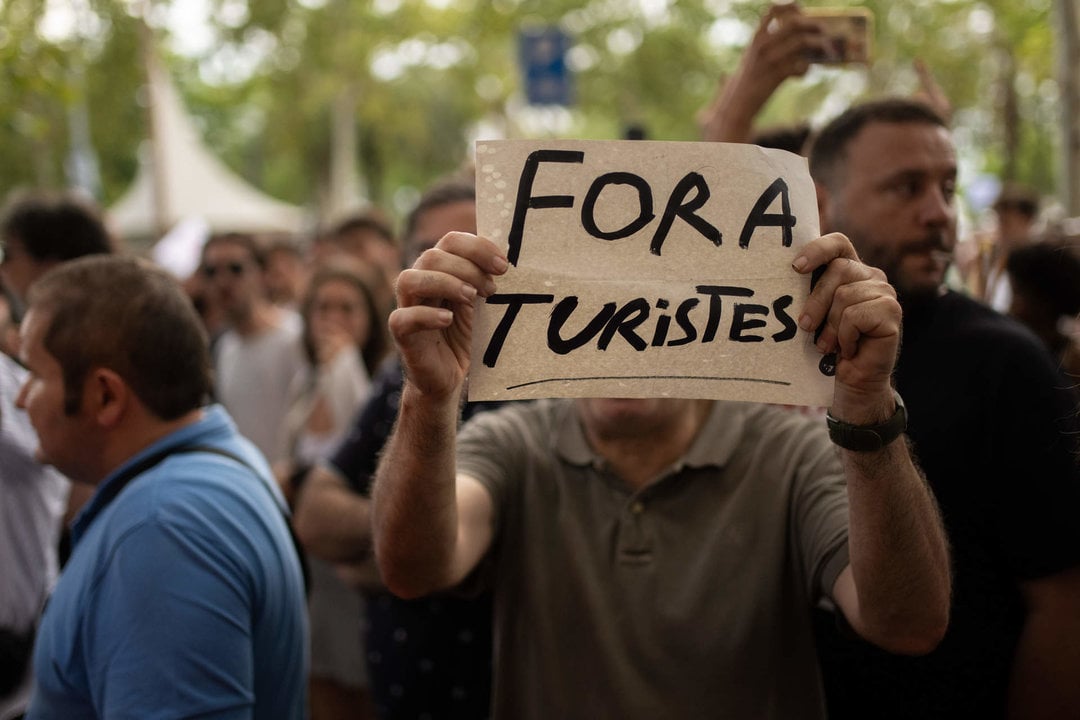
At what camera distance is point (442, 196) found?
11.9 ft

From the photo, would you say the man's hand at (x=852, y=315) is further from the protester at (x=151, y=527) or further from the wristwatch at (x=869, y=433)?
the protester at (x=151, y=527)

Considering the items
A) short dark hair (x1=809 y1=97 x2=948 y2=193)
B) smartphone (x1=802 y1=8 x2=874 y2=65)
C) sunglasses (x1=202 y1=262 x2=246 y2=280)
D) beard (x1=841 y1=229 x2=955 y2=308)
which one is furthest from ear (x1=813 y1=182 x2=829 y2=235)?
sunglasses (x1=202 y1=262 x2=246 y2=280)

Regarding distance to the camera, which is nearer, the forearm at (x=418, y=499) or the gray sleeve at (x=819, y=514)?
the forearm at (x=418, y=499)

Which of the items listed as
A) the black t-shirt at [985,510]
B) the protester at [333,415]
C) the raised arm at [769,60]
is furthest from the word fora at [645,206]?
the protester at [333,415]

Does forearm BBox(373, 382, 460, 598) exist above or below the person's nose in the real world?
below

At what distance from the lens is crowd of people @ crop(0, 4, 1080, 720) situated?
5.90ft

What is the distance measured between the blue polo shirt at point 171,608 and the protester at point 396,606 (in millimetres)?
766

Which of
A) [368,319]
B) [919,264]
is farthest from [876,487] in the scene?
[368,319]

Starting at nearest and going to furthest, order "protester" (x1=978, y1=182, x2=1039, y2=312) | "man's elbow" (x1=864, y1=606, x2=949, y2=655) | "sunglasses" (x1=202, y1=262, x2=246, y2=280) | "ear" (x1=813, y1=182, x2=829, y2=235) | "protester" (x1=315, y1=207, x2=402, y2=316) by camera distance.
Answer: "man's elbow" (x1=864, y1=606, x2=949, y2=655), "ear" (x1=813, y1=182, x2=829, y2=235), "protester" (x1=978, y1=182, x2=1039, y2=312), "sunglasses" (x1=202, y1=262, x2=246, y2=280), "protester" (x1=315, y1=207, x2=402, y2=316)

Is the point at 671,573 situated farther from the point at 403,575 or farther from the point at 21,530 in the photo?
the point at 21,530

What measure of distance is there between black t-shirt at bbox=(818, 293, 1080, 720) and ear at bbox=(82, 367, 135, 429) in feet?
5.39

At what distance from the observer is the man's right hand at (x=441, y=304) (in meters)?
1.64

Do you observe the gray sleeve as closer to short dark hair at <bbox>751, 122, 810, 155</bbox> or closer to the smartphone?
the smartphone

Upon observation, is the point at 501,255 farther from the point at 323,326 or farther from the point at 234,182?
the point at 234,182
